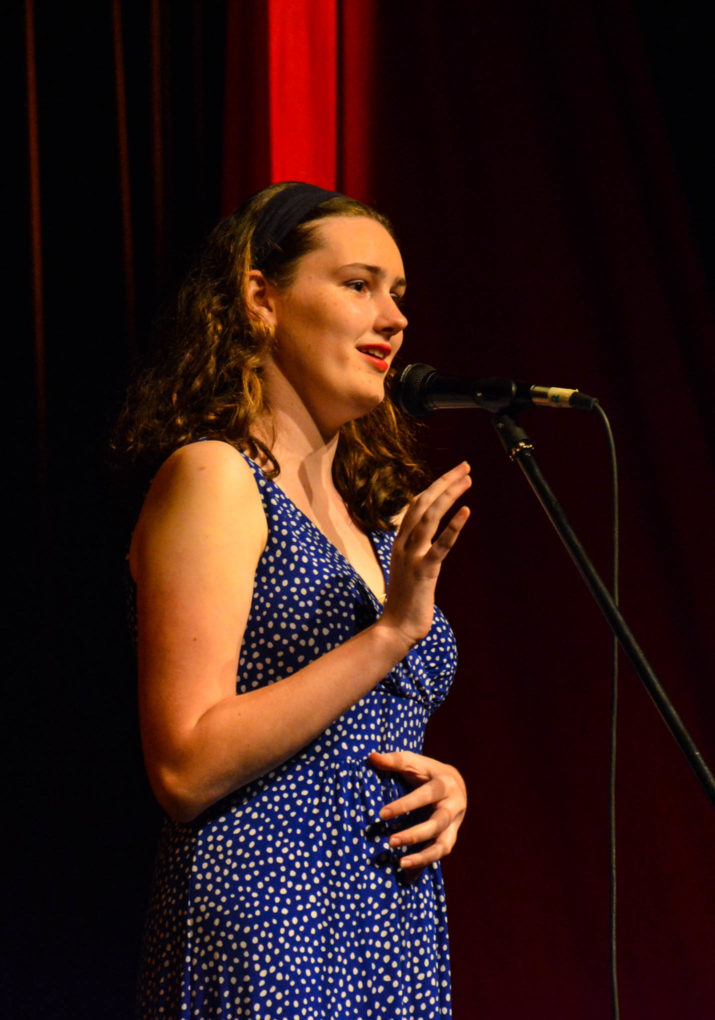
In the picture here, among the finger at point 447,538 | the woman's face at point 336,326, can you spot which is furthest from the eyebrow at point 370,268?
the finger at point 447,538

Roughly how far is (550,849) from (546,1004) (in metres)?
0.30

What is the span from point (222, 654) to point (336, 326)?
54 centimetres

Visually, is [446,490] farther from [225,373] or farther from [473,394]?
[225,373]

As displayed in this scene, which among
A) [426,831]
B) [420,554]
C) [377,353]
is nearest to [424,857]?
[426,831]

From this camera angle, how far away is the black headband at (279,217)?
1693 mm

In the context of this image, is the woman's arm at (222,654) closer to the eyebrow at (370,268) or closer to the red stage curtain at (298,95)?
the eyebrow at (370,268)

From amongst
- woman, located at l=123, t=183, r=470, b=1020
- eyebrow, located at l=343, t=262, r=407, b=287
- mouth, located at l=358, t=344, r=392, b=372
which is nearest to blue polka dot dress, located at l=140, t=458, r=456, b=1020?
woman, located at l=123, t=183, r=470, b=1020

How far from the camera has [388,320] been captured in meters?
1.62

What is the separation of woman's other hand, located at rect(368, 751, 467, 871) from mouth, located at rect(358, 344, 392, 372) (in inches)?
21.6

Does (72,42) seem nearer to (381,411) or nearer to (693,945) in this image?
(381,411)

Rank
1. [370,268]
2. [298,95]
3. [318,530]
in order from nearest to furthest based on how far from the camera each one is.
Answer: [318,530] < [370,268] < [298,95]

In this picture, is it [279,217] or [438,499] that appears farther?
[279,217]

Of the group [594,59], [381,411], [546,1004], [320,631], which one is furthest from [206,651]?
[594,59]

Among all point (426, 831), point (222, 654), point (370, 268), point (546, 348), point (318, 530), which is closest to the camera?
point (222, 654)
